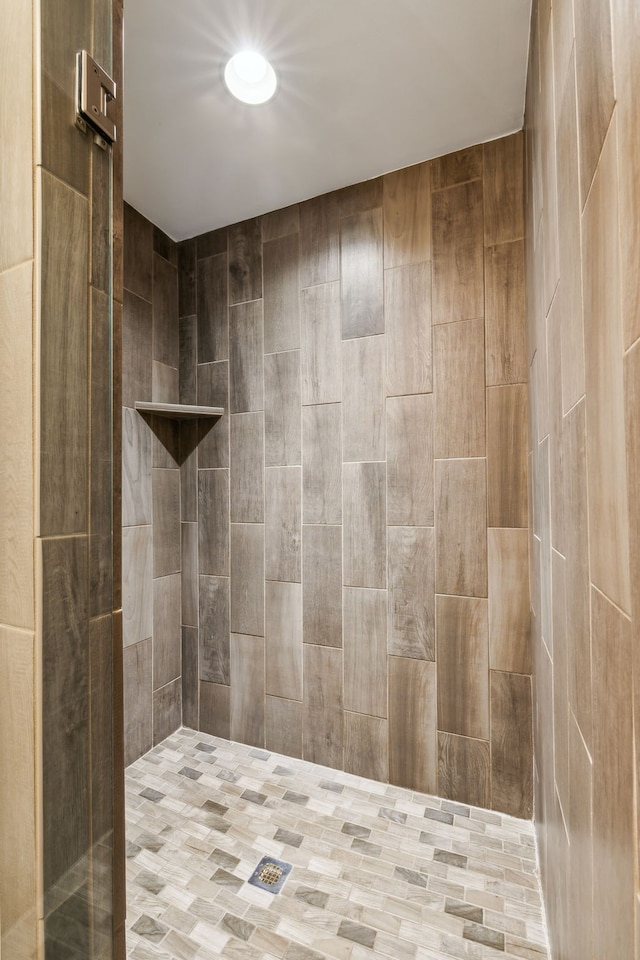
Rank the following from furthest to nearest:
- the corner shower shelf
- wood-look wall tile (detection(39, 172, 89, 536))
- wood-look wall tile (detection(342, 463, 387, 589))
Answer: the corner shower shelf, wood-look wall tile (detection(342, 463, 387, 589)), wood-look wall tile (detection(39, 172, 89, 536))

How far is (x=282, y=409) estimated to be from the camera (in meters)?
1.99

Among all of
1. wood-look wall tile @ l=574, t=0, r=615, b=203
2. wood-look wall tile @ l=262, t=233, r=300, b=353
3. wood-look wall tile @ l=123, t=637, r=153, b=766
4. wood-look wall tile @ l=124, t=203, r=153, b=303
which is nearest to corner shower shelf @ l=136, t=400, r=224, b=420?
wood-look wall tile @ l=262, t=233, r=300, b=353

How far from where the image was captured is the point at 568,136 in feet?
2.42

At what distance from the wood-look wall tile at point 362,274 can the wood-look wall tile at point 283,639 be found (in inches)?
42.4

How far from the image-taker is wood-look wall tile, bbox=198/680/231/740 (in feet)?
6.91

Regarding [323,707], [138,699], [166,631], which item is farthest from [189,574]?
[323,707]

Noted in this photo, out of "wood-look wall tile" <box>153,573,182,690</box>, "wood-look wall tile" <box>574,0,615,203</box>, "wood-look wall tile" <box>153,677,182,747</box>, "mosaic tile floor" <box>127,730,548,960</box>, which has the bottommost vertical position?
"mosaic tile floor" <box>127,730,548,960</box>

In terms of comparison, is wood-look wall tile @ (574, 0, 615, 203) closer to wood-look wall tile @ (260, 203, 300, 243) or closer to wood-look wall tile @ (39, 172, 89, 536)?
wood-look wall tile @ (39, 172, 89, 536)

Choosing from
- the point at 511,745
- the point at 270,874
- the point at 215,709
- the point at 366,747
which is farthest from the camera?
the point at 215,709

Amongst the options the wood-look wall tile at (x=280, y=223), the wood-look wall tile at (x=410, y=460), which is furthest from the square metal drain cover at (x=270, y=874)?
the wood-look wall tile at (x=280, y=223)

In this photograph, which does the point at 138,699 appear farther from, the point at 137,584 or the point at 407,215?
the point at 407,215

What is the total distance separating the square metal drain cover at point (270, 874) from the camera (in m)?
1.31

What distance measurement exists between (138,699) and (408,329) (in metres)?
1.85

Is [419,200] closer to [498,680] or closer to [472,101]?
[472,101]
